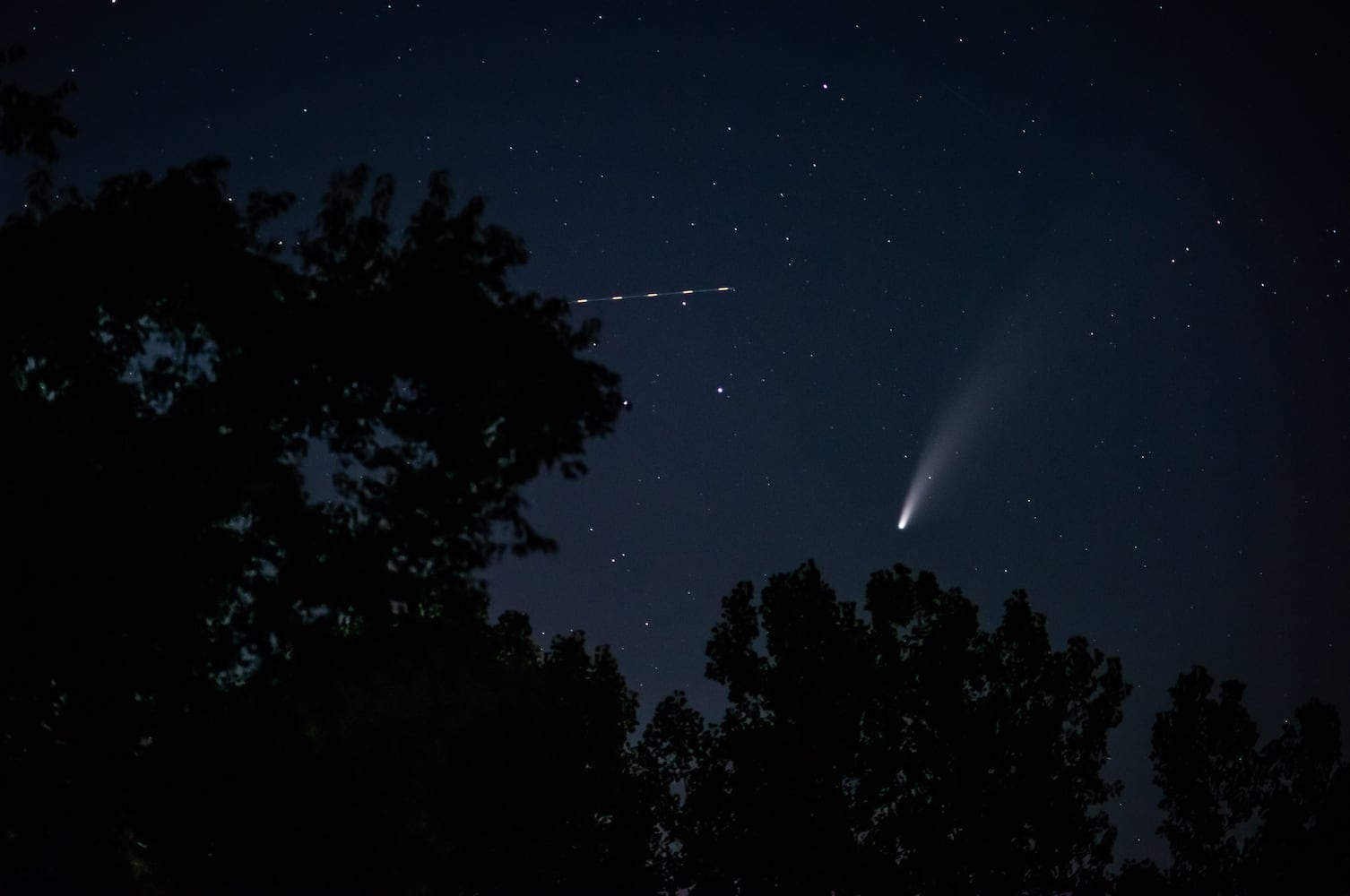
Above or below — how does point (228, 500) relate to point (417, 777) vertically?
below

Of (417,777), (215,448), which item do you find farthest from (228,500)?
(417,777)

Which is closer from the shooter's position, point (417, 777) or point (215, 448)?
point (215, 448)

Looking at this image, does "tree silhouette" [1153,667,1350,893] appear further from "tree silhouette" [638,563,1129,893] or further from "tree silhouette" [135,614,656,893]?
"tree silhouette" [135,614,656,893]

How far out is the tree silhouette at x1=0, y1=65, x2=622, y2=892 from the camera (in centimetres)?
1297

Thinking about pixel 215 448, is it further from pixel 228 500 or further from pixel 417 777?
pixel 417 777

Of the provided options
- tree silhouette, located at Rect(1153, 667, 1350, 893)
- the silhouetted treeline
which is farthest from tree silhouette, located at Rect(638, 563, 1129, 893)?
the silhouetted treeline

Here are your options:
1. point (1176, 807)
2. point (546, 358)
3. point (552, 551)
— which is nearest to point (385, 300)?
point (546, 358)

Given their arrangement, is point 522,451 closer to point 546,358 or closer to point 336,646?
point 546,358

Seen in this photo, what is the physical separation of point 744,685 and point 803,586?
4.11 m

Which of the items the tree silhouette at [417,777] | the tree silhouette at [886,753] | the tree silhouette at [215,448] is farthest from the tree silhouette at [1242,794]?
the tree silhouette at [215,448]

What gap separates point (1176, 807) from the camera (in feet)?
154

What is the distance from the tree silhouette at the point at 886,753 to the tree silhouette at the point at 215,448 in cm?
2996

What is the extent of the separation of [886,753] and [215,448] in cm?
3488

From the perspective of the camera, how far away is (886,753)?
44188 mm
